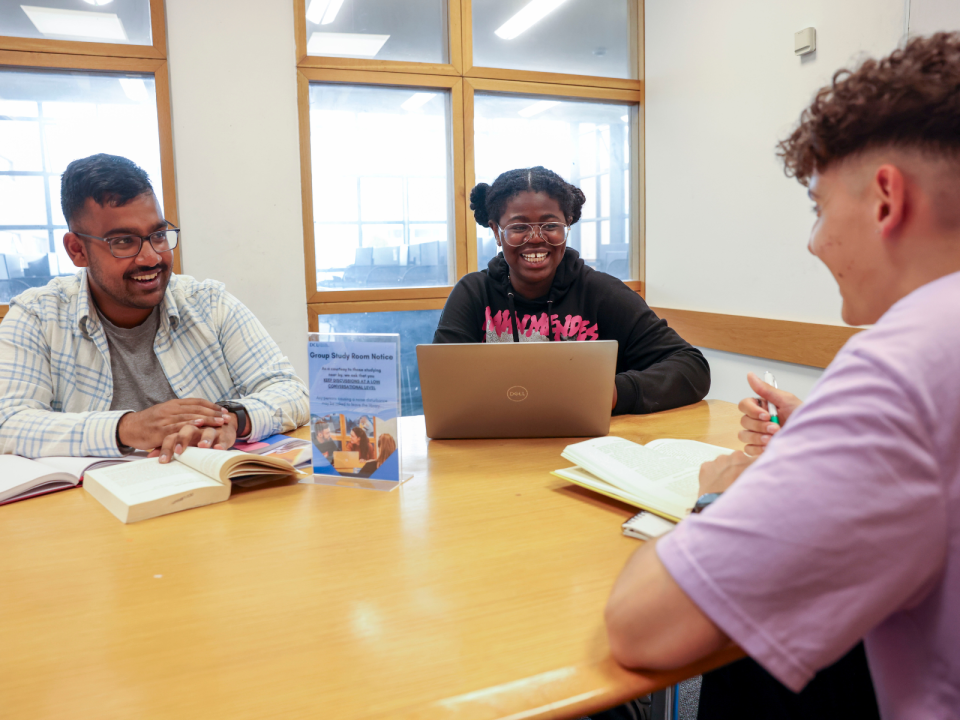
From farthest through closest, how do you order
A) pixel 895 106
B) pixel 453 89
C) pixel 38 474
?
pixel 453 89, pixel 38 474, pixel 895 106

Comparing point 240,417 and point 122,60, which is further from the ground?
point 122,60

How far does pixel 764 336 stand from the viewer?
3049 mm

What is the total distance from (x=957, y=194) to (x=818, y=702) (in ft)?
1.97

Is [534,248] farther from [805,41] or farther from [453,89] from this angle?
[453,89]

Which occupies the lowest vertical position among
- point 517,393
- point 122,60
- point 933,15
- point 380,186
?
point 517,393

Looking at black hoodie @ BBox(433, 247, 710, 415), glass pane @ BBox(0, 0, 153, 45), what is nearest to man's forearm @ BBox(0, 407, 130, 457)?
black hoodie @ BBox(433, 247, 710, 415)

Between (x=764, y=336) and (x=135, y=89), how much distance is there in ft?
10.6

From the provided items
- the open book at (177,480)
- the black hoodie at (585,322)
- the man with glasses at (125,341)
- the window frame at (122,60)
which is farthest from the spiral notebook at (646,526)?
the window frame at (122,60)

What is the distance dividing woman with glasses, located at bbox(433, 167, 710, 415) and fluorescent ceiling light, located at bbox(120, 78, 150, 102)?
1.98m

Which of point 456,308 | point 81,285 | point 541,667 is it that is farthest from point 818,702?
point 81,285

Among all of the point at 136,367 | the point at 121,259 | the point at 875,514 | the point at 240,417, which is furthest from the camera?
the point at 136,367

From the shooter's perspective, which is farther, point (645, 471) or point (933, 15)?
point (933, 15)

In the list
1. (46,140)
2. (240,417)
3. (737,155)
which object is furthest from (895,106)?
(46,140)

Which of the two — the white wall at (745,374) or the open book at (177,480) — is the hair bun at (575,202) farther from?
the open book at (177,480)
